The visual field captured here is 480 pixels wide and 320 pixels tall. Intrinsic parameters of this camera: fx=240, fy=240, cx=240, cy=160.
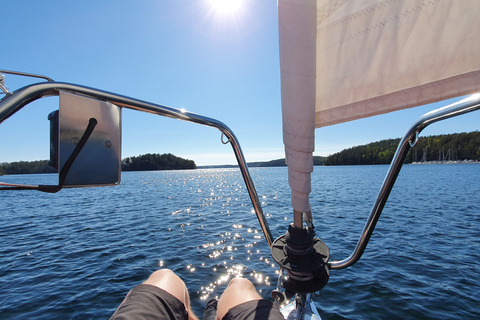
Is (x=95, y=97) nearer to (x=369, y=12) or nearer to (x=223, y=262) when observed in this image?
(x=369, y=12)

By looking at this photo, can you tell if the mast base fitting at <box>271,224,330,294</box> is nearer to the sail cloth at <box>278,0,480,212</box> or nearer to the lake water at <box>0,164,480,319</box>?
the sail cloth at <box>278,0,480,212</box>

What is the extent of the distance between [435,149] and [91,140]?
111616mm

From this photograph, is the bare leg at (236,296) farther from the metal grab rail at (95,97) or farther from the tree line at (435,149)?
the tree line at (435,149)

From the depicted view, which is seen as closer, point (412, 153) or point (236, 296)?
point (236, 296)

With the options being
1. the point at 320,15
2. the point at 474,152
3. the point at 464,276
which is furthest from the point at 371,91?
the point at 474,152

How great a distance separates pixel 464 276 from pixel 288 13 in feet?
25.1

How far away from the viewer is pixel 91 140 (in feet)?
3.34

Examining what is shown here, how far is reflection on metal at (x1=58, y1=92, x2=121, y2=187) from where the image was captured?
946mm

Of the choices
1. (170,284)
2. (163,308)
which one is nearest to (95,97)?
(163,308)

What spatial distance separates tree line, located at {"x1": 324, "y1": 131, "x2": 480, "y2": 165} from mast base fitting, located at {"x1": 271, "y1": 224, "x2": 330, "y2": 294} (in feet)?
291

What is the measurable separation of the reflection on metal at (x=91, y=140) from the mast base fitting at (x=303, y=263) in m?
0.98

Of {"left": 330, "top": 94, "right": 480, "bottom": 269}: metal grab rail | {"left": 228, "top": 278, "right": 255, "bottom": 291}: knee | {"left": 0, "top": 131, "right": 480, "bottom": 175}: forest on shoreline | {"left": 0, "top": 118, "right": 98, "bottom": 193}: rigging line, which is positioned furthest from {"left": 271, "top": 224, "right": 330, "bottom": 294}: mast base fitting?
{"left": 0, "top": 131, "right": 480, "bottom": 175}: forest on shoreline

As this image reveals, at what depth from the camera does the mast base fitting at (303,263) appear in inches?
52.1

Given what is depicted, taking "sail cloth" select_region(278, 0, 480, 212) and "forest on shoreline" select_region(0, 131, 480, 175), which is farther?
"forest on shoreline" select_region(0, 131, 480, 175)
